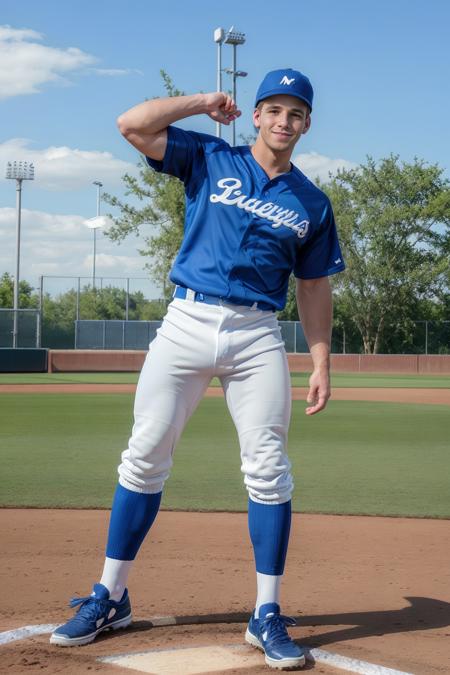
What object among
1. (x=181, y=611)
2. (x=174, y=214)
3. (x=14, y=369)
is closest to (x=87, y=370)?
(x=14, y=369)

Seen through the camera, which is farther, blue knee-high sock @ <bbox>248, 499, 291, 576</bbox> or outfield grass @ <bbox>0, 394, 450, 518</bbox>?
outfield grass @ <bbox>0, 394, 450, 518</bbox>

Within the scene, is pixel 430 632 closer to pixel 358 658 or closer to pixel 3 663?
pixel 358 658

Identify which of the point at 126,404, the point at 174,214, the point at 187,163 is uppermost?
the point at 174,214

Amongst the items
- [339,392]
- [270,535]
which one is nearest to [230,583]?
[270,535]

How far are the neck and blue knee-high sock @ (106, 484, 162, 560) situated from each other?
1.30 metres

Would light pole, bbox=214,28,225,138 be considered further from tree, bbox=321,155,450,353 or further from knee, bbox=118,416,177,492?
knee, bbox=118,416,177,492

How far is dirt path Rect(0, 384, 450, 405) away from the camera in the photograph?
1845cm

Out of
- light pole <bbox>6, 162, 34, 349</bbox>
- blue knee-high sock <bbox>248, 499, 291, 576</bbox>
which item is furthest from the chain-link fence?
blue knee-high sock <bbox>248, 499, 291, 576</bbox>

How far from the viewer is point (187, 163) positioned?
11.0ft

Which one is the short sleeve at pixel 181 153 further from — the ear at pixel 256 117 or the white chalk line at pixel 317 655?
the white chalk line at pixel 317 655

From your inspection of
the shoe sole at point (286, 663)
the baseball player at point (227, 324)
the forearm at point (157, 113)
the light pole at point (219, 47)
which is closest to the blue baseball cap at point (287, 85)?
the baseball player at point (227, 324)

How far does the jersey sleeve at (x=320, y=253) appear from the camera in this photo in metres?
3.45

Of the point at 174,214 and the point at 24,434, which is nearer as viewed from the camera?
the point at 24,434

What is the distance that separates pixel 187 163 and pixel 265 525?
1.38 metres
